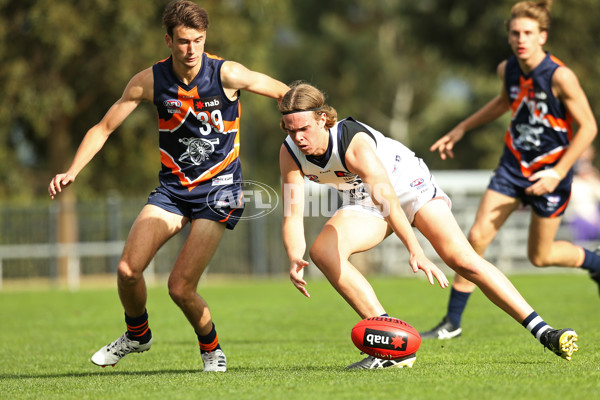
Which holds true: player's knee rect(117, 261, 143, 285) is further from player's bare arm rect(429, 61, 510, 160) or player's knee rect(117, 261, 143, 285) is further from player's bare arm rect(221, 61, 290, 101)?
player's bare arm rect(429, 61, 510, 160)

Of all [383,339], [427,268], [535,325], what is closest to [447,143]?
[535,325]

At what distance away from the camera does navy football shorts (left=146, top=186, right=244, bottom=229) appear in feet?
19.4

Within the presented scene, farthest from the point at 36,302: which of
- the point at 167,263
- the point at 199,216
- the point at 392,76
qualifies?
the point at 392,76

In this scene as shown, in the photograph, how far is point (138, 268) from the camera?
5762mm

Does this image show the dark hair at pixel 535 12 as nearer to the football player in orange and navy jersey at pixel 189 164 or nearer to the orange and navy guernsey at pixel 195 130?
the football player in orange and navy jersey at pixel 189 164

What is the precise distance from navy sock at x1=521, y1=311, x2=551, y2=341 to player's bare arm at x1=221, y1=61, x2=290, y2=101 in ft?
6.95

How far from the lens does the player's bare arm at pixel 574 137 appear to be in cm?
668

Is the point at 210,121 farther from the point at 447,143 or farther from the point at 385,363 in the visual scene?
the point at 447,143

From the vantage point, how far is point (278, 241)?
22.3 m

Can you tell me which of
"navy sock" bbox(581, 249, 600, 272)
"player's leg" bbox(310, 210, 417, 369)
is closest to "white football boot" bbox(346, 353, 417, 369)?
"player's leg" bbox(310, 210, 417, 369)

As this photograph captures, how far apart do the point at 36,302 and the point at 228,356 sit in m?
9.32

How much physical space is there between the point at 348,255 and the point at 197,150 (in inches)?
50.0

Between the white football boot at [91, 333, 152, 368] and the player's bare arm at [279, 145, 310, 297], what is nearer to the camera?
the player's bare arm at [279, 145, 310, 297]

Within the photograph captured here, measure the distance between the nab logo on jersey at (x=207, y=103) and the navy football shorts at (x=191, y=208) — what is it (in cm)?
62
